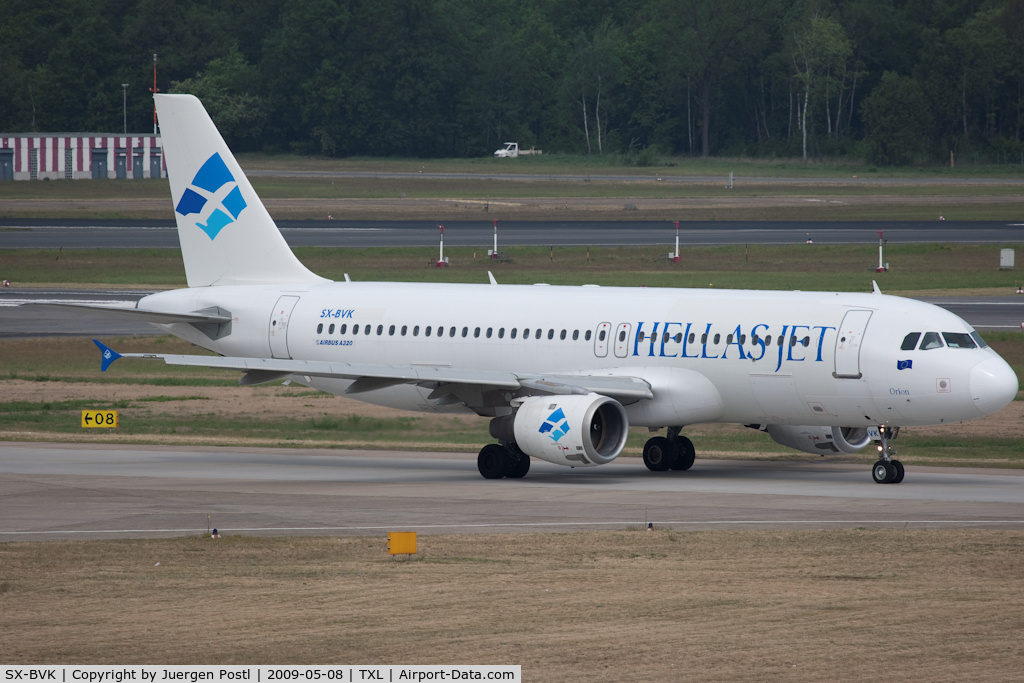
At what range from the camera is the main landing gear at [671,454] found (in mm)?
35594

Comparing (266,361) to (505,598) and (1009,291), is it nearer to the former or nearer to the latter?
(505,598)

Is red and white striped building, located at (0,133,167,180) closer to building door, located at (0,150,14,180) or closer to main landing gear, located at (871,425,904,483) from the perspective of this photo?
building door, located at (0,150,14,180)

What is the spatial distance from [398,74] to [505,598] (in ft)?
555

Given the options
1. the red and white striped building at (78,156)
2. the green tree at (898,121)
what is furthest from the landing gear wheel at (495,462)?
the green tree at (898,121)

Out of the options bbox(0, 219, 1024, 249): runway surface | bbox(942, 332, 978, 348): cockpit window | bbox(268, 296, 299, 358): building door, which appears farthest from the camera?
bbox(0, 219, 1024, 249): runway surface

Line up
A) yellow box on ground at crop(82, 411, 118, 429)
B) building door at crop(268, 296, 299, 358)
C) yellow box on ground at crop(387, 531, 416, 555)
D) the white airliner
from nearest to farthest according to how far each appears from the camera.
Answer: yellow box on ground at crop(387, 531, 416, 555) → the white airliner → building door at crop(268, 296, 299, 358) → yellow box on ground at crop(82, 411, 118, 429)

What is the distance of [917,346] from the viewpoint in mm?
31734

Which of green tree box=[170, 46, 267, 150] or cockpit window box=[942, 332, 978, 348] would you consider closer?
cockpit window box=[942, 332, 978, 348]

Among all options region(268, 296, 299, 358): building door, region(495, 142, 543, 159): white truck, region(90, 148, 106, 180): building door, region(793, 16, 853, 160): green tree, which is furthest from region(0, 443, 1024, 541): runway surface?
region(495, 142, 543, 159): white truck

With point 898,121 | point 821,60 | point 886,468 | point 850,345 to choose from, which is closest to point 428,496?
point 850,345

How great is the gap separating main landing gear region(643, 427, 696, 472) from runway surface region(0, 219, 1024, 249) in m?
55.6

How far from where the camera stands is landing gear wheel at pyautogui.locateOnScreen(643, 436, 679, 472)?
3559 centimetres

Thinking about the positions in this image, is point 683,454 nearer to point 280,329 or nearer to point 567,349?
point 567,349

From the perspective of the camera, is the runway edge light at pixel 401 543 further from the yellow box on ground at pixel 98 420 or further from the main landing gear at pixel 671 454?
the yellow box on ground at pixel 98 420
